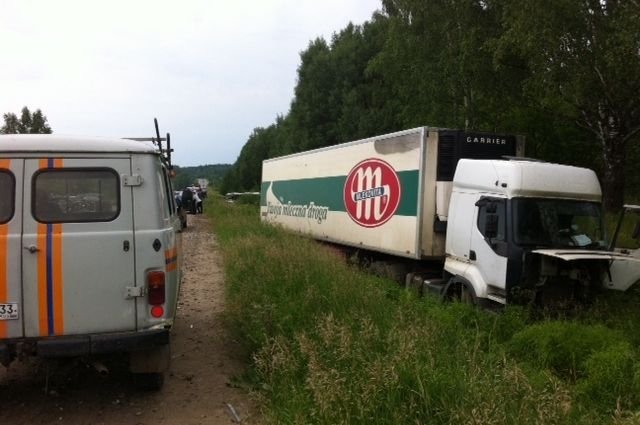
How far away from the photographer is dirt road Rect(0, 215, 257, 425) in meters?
4.71

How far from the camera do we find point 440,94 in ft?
68.7

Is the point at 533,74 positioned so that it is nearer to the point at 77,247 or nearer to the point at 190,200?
the point at 77,247

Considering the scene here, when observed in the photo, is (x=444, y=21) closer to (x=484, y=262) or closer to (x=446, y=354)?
(x=484, y=262)

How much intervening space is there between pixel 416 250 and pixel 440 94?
12850 mm

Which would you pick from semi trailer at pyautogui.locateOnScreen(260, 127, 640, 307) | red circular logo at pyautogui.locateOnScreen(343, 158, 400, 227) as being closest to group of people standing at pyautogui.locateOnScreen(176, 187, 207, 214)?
semi trailer at pyautogui.locateOnScreen(260, 127, 640, 307)

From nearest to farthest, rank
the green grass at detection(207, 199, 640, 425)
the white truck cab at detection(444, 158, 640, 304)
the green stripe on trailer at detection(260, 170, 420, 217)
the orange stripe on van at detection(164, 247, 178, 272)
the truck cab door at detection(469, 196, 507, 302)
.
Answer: the green grass at detection(207, 199, 640, 425) → the orange stripe on van at detection(164, 247, 178, 272) → the white truck cab at detection(444, 158, 640, 304) → the truck cab door at detection(469, 196, 507, 302) → the green stripe on trailer at detection(260, 170, 420, 217)

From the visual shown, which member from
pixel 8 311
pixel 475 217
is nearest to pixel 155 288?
pixel 8 311

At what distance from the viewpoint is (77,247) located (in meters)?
4.48

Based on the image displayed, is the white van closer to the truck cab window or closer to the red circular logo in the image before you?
the truck cab window

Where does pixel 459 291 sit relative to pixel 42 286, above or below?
below

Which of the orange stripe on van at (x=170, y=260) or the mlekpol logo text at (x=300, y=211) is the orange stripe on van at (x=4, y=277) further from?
the mlekpol logo text at (x=300, y=211)

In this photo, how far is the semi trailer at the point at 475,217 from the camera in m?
7.24

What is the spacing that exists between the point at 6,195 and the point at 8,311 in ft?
3.07

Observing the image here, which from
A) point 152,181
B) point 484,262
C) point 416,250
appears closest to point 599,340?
point 484,262
